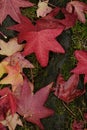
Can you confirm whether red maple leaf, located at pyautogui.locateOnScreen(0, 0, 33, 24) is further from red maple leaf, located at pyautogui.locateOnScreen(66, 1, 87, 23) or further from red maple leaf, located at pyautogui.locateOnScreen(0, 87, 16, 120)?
red maple leaf, located at pyautogui.locateOnScreen(0, 87, 16, 120)

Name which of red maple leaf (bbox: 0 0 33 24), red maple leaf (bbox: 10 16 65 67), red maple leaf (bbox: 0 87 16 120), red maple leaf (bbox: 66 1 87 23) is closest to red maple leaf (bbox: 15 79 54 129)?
red maple leaf (bbox: 0 87 16 120)

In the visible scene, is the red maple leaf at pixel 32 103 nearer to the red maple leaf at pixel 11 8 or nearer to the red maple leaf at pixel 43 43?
the red maple leaf at pixel 43 43

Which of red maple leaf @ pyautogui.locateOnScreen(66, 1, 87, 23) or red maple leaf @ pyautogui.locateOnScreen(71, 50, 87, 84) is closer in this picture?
red maple leaf @ pyautogui.locateOnScreen(71, 50, 87, 84)

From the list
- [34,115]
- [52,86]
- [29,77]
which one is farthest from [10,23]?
[34,115]

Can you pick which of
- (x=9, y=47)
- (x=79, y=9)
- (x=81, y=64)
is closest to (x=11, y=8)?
(x=9, y=47)

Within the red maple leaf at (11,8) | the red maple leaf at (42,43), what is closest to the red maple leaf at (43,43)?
the red maple leaf at (42,43)
